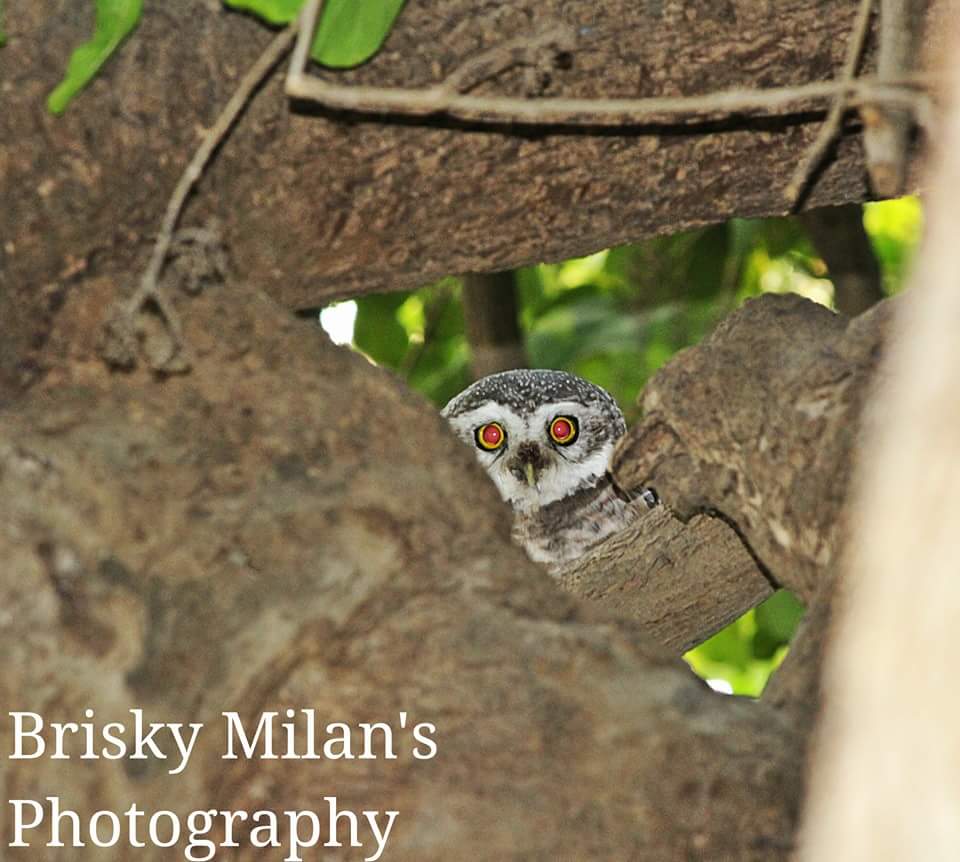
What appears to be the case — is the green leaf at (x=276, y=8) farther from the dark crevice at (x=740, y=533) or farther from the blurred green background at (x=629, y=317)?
the blurred green background at (x=629, y=317)

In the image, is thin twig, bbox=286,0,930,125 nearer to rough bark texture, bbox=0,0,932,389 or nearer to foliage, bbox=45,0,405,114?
foliage, bbox=45,0,405,114

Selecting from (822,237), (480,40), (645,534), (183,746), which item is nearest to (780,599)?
(645,534)

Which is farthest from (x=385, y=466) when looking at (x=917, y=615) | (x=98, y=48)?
(x=917, y=615)

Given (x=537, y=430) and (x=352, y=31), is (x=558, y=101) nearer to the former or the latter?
(x=352, y=31)

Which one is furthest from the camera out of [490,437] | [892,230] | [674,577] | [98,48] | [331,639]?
[892,230]

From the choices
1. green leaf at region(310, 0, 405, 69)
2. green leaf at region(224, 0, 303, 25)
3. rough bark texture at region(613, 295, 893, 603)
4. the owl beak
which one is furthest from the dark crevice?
the owl beak

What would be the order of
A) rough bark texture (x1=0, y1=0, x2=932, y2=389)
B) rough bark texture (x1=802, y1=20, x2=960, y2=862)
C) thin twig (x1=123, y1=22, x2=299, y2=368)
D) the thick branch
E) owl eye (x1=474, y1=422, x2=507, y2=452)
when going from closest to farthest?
rough bark texture (x1=802, y1=20, x2=960, y2=862)
thin twig (x1=123, y1=22, x2=299, y2=368)
rough bark texture (x1=0, y1=0, x2=932, y2=389)
the thick branch
owl eye (x1=474, y1=422, x2=507, y2=452)

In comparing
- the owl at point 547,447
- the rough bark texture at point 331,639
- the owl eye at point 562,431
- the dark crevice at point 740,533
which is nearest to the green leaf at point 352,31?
the rough bark texture at point 331,639
